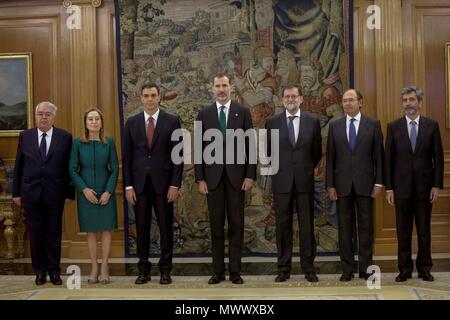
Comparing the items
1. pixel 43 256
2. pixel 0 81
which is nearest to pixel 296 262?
pixel 43 256

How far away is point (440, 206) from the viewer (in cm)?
686

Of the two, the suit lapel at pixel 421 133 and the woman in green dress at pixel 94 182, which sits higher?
the suit lapel at pixel 421 133

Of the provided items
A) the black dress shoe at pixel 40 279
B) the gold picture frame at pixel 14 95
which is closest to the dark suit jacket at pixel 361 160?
the black dress shoe at pixel 40 279

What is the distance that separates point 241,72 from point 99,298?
334cm

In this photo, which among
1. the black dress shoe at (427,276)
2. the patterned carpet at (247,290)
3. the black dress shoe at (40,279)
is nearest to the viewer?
the patterned carpet at (247,290)

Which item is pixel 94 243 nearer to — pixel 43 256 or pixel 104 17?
pixel 43 256

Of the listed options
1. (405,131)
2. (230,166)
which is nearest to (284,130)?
(230,166)

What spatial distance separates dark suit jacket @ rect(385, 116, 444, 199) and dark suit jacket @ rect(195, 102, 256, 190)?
1.27 meters

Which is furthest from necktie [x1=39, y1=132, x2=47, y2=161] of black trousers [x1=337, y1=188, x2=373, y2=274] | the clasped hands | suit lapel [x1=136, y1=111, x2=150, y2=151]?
black trousers [x1=337, y1=188, x2=373, y2=274]

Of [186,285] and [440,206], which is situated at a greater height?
[440,206]

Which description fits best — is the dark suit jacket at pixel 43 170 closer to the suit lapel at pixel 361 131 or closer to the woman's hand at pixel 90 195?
the woman's hand at pixel 90 195

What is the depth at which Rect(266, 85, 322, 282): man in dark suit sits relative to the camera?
508cm

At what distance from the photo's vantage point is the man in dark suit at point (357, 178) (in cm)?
502

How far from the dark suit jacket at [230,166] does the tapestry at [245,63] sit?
5.55ft
